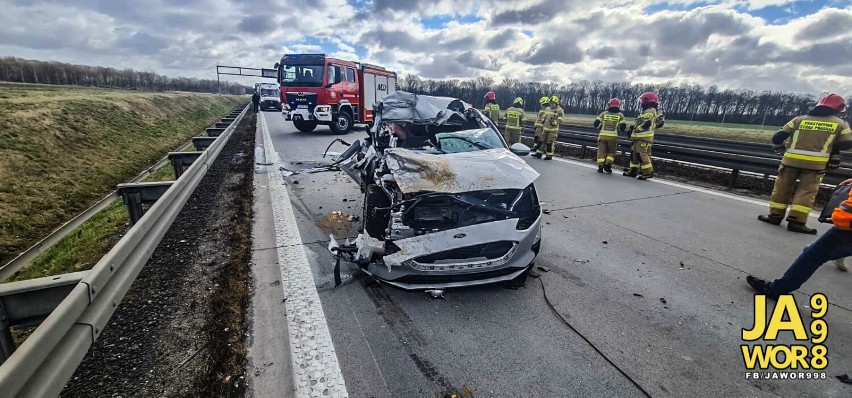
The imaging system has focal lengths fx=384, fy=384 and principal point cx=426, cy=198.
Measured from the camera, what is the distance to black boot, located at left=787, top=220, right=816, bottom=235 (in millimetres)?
5012

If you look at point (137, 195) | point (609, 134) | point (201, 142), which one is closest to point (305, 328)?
point (137, 195)

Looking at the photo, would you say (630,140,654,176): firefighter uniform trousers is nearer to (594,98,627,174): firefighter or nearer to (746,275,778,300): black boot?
(594,98,627,174): firefighter

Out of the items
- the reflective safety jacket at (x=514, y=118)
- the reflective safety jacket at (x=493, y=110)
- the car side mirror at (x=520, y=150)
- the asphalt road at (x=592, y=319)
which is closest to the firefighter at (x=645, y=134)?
the asphalt road at (x=592, y=319)

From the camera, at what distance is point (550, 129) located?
35.0ft

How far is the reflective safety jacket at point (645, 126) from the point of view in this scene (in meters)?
8.20

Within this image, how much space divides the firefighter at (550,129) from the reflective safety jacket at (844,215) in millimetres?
7779

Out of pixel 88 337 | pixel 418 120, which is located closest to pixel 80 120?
pixel 418 120

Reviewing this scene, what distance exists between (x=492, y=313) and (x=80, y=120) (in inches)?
507

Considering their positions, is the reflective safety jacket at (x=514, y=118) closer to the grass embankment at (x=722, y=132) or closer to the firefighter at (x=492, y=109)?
the firefighter at (x=492, y=109)

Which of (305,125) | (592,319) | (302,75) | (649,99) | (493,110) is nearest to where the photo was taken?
(592,319)

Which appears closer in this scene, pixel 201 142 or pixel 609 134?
pixel 201 142

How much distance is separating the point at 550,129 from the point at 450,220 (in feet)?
26.5

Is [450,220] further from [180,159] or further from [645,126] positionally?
[645,126]

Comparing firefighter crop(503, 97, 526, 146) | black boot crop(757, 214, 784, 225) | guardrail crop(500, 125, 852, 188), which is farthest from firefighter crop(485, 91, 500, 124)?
black boot crop(757, 214, 784, 225)
